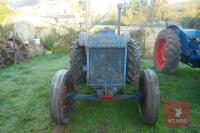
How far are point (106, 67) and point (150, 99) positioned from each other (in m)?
0.86

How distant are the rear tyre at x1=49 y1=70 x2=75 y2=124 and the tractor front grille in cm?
38

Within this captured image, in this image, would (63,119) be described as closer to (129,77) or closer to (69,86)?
(69,86)

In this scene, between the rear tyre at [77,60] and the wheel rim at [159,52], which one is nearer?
the rear tyre at [77,60]

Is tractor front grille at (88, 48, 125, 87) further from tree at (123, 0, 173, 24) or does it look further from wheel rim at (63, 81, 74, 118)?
tree at (123, 0, 173, 24)

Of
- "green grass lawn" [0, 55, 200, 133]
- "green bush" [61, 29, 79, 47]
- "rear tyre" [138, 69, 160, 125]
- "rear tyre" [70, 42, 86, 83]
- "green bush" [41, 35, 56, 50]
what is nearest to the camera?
"rear tyre" [138, 69, 160, 125]

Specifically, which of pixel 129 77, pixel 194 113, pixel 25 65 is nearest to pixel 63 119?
pixel 129 77

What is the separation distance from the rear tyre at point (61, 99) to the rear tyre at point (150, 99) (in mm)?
1138

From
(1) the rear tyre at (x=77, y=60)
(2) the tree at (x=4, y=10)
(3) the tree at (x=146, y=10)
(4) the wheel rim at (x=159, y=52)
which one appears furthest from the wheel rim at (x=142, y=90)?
(3) the tree at (x=146, y=10)

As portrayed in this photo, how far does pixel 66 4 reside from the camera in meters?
35.2

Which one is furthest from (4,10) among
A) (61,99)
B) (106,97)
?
(106,97)

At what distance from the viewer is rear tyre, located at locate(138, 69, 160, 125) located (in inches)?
160

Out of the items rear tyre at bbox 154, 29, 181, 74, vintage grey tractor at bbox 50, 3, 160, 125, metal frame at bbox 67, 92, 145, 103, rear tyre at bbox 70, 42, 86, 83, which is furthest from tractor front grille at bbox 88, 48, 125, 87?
rear tyre at bbox 154, 29, 181, 74

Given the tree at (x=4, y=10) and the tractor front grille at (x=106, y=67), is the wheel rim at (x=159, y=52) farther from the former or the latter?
the tree at (x=4, y=10)

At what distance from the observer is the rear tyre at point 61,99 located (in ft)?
13.4
